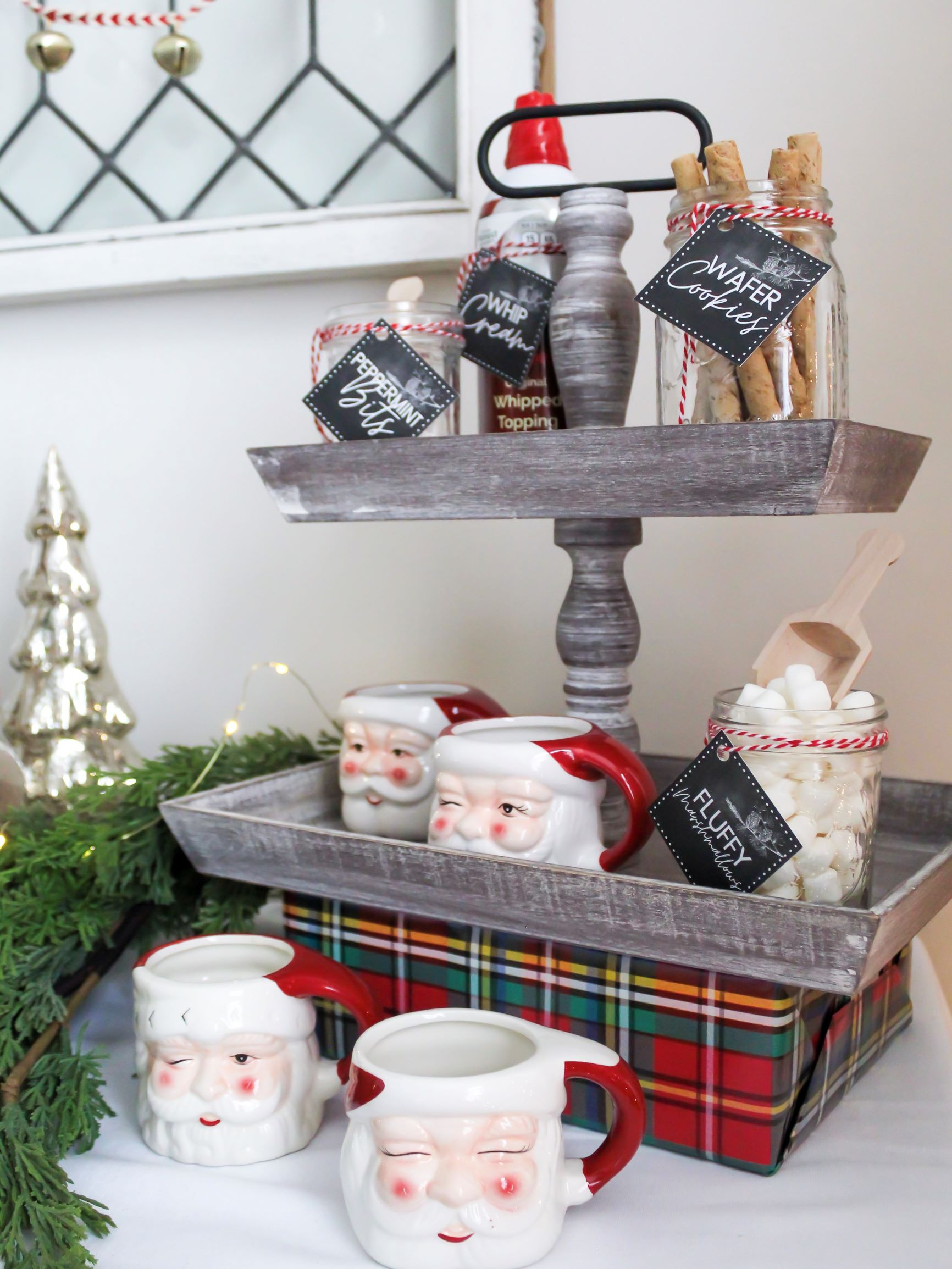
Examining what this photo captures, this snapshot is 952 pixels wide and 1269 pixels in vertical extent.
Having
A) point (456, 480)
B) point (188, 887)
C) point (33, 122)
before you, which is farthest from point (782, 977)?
point (33, 122)

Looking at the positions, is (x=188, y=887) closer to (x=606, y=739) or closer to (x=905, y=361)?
(x=606, y=739)

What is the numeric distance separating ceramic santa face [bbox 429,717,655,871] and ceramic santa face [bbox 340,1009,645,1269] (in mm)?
128

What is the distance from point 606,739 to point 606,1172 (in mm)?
214

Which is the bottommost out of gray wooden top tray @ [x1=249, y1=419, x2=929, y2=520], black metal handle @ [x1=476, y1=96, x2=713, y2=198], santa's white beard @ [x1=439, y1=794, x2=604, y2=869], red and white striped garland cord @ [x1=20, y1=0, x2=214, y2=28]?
santa's white beard @ [x1=439, y1=794, x2=604, y2=869]

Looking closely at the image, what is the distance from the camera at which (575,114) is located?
691 millimetres

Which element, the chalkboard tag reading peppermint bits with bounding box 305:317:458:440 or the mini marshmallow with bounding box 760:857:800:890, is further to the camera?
the chalkboard tag reading peppermint bits with bounding box 305:317:458:440

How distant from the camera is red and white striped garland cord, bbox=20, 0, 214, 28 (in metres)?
0.94

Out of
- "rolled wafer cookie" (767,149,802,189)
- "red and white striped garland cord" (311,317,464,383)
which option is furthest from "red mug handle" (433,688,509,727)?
"rolled wafer cookie" (767,149,802,189)

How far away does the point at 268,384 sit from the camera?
103 centimetres

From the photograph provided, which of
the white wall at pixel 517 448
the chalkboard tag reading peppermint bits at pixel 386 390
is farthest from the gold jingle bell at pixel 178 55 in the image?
the chalkboard tag reading peppermint bits at pixel 386 390

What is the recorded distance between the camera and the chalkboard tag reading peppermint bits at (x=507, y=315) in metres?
0.68

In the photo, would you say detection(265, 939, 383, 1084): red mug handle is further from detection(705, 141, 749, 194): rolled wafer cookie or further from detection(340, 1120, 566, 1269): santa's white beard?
detection(705, 141, 749, 194): rolled wafer cookie

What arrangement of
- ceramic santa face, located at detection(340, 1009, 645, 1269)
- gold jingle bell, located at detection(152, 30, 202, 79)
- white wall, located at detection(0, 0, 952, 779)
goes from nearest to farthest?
1. ceramic santa face, located at detection(340, 1009, 645, 1269)
2. white wall, located at detection(0, 0, 952, 779)
3. gold jingle bell, located at detection(152, 30, 202, 79)

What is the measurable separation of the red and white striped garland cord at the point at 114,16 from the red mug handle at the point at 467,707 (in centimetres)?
61
